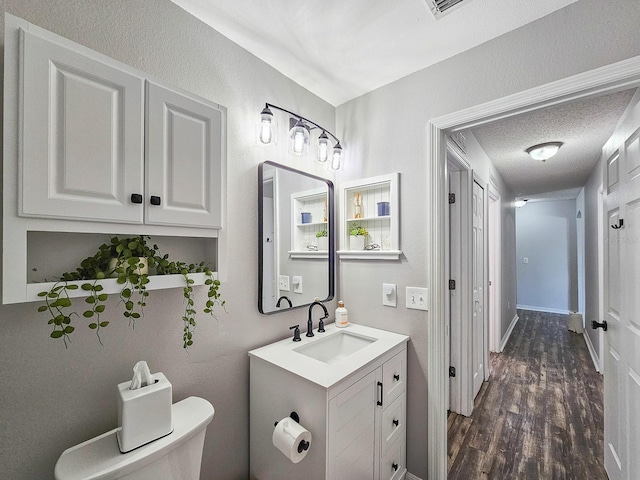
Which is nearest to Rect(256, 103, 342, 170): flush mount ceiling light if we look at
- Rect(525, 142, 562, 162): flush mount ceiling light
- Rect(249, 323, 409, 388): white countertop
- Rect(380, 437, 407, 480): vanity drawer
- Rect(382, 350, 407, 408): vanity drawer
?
Rect(249, 323, 409, 388): white countertop

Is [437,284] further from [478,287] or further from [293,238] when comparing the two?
[478,287]

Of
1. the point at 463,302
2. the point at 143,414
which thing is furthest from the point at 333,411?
the point at 463,302

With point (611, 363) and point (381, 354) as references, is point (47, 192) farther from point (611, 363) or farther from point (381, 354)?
point (611, 363)

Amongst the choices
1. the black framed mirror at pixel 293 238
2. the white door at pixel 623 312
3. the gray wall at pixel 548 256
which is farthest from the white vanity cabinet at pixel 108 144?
the gray wall at pixel 548 256

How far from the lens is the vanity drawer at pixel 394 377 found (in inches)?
59.6

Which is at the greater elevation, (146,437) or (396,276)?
(396,276)

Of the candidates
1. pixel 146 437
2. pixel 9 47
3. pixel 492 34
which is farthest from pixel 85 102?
pixel 492 34

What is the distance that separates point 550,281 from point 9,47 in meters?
8.03

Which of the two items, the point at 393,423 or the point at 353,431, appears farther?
the point at 393,423

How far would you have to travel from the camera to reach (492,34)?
1435 millimetres

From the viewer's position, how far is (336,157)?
1.92m

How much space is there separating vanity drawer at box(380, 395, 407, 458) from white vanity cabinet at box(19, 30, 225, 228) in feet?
4.36

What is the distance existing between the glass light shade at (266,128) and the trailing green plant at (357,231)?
2.67 feet

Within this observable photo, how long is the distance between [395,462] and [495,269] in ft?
9.91
